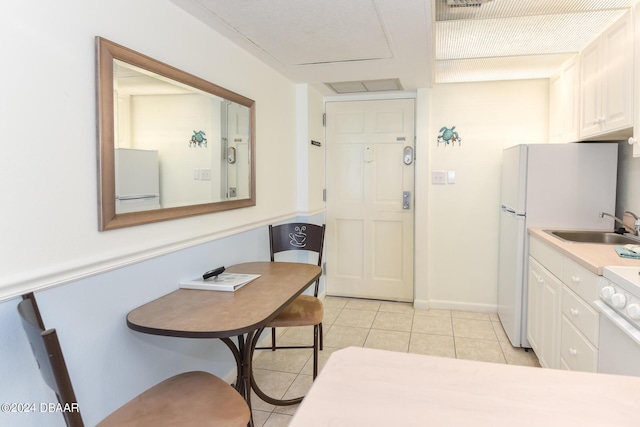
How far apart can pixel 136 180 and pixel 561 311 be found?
222cm

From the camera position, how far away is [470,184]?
3.71m

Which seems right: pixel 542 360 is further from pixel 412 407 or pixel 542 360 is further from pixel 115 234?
pixel 115 234

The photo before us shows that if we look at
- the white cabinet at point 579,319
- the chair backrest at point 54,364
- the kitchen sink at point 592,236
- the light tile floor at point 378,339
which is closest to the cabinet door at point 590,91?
the kitchen sink at point 592,236

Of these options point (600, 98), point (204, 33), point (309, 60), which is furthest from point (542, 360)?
point (204, 33)

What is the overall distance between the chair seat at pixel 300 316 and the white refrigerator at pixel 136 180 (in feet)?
2.93

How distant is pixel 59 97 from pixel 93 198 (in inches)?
14.1

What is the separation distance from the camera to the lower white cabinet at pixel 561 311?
1.79m

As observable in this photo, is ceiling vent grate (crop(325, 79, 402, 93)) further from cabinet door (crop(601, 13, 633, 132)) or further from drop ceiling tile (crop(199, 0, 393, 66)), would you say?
cabinet door (crop(601, 13, 633, 132))

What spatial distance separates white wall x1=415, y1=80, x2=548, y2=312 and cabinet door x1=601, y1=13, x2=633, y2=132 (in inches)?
47.4

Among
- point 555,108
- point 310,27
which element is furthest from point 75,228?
point 555,108

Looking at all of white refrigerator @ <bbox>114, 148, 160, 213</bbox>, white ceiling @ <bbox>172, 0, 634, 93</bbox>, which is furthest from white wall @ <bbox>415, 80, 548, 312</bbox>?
white refrigerator @ <bbox>114, 148, 160, 213</bbox>

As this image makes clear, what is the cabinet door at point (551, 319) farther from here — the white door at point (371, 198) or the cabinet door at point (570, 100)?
the white door at point (371, 198)

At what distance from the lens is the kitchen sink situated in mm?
2518

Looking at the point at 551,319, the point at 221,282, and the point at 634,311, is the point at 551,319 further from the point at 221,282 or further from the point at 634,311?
the point at 221,282
